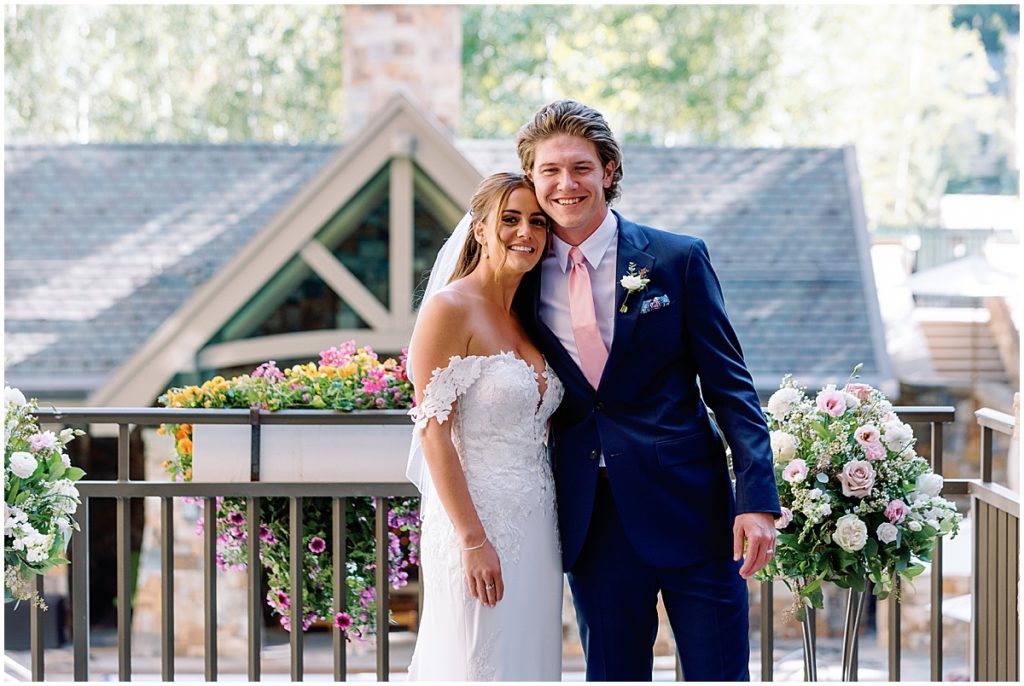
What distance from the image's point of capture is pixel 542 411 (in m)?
2.64

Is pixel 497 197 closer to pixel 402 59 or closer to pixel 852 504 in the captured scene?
pixel 852 504

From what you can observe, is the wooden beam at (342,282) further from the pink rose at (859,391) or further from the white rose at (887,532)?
the white rose at (887,532)

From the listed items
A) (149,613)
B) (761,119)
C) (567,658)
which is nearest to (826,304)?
(567,658)

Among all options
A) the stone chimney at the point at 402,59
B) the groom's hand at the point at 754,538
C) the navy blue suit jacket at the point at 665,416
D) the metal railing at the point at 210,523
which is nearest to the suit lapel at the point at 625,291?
the navy blue suit jacket at the point at 665,416

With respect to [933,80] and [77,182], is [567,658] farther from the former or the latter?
[933,80]

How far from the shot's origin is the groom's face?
252cm

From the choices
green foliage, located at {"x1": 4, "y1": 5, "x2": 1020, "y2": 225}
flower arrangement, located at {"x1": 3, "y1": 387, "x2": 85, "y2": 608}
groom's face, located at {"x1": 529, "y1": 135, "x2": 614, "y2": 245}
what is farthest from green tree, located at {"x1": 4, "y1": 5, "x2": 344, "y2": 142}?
groom's face, located at {"x1": 529, "y1": 135, "x2": 614, "y2": 245}

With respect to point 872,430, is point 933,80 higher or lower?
higher

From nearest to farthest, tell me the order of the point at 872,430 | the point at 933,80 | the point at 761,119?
1. the point at 872,430
2. the point at 761,119
3. the point at 933,80

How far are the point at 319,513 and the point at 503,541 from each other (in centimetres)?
87

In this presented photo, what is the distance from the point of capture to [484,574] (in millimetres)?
2561

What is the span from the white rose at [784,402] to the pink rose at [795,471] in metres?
0.18

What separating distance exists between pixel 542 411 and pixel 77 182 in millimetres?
9331

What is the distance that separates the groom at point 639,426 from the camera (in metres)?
2.55
